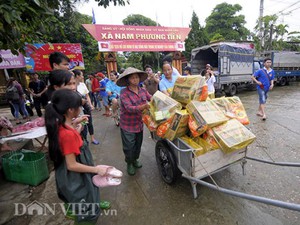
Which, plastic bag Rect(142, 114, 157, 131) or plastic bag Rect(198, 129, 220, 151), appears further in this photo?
plastic bag Rect(142, 114, 157, 131)

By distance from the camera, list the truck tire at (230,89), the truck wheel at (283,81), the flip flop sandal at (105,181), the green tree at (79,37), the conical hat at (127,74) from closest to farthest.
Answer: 1. the flip flop sandal at (105,181)
2. the conical hat at (127,74)
3. the truck tire at (230,89)
4. the green tree at (79,37)
5. the truck wheel at (283,81)

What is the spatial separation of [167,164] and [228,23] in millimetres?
34762

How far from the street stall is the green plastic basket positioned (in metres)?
1.83

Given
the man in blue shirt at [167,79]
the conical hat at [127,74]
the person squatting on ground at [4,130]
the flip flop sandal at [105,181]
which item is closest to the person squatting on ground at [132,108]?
the conical hat at [127,74]

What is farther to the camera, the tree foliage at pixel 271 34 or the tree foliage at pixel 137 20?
the tree foliage at pixel 137 20

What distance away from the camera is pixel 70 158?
1.33 metres

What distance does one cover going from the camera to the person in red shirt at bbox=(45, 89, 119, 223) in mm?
1299

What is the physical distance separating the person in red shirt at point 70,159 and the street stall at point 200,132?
0.93 metres

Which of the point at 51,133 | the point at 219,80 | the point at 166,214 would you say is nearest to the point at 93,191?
the point at 51,133

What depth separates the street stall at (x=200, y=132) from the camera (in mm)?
1856

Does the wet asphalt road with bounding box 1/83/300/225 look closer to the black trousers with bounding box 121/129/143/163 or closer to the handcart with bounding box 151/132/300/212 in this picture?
the handcart with bounding box 151/132/300/212

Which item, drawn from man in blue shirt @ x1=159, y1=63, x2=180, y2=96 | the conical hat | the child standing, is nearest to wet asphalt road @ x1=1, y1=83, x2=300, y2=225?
the child standing

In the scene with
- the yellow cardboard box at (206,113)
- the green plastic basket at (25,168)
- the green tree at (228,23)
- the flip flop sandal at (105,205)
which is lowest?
the flip flop sandal at (105,205)

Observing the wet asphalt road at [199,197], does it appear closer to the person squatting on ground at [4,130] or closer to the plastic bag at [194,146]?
the plastic bag at [194,146]
